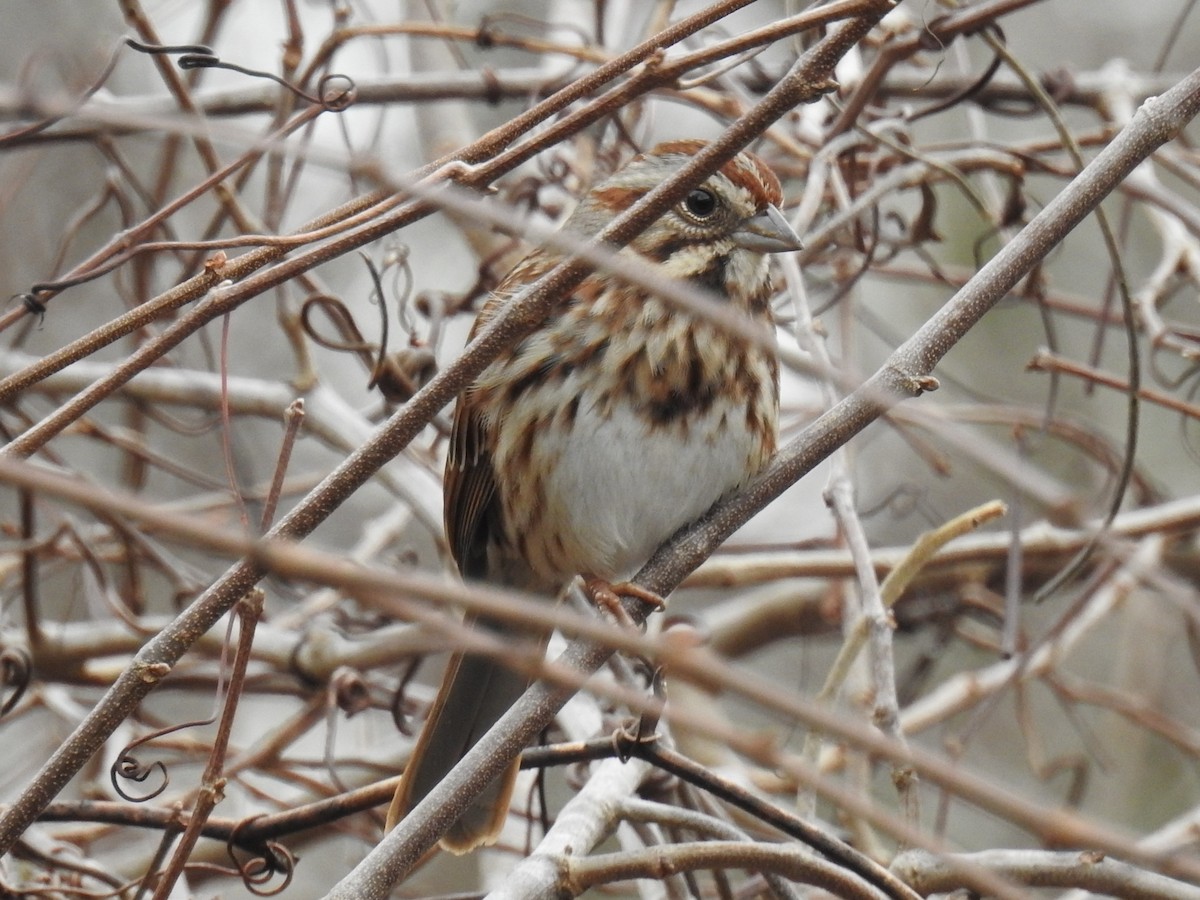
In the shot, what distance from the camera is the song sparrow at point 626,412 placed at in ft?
7.59

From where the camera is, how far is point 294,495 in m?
3.89

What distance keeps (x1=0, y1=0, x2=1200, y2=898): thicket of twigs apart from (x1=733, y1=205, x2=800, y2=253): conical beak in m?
0.07

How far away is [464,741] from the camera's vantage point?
2391 mm

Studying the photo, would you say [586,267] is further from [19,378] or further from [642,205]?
[19,378]

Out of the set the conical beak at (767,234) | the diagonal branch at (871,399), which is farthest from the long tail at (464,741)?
the conical beak at (767,234)

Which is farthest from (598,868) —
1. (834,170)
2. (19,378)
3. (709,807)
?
(834,170)

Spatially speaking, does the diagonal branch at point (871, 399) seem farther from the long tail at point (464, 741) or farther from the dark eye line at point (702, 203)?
the dark eye line at point (702, 203)

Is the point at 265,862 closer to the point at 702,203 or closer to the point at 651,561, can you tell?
the point at 651,561

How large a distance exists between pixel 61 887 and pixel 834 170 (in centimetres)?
169

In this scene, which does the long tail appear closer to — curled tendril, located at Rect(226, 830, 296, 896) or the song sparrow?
the song sparrow

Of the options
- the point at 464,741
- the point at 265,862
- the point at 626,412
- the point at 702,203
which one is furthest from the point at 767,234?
the point at 265,862

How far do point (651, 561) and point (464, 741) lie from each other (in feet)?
1.80

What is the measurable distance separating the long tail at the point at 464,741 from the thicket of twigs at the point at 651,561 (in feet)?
0.31

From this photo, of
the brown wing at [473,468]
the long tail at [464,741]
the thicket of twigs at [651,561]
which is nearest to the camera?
the thicket of twigs at [651,561]
